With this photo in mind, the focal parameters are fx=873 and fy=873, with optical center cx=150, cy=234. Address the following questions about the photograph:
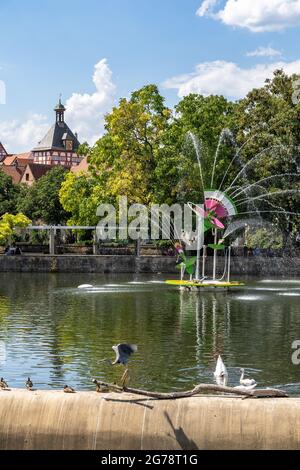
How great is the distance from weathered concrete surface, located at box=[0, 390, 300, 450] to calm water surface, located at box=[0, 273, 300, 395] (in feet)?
26.6

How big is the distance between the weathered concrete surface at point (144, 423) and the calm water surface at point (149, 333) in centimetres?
810

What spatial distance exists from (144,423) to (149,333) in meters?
19.7

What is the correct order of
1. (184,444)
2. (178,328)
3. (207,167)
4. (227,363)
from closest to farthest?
(184,444)
(227,363)
(178,328)
(207,167)

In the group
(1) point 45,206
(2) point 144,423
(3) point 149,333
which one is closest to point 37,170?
(1) point 45,206

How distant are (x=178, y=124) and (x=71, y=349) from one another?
1978 inches

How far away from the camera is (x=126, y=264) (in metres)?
75.9

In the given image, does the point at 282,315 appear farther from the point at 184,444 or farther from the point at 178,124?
the point at 178,124

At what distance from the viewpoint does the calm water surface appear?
80.0 ft

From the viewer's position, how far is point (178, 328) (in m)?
35.4

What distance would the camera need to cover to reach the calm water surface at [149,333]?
24.4m

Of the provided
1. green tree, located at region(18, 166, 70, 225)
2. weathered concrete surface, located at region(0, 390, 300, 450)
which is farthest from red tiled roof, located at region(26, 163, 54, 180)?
weathered concrete surface, located at region(0, 390, 300, 450)

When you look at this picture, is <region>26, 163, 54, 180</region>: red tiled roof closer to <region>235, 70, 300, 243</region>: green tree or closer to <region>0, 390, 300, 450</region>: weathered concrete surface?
<region>235, 70, 300, 243</region>: green tree

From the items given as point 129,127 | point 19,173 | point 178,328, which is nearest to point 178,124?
point 129,127

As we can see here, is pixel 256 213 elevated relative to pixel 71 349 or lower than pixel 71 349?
elevated
